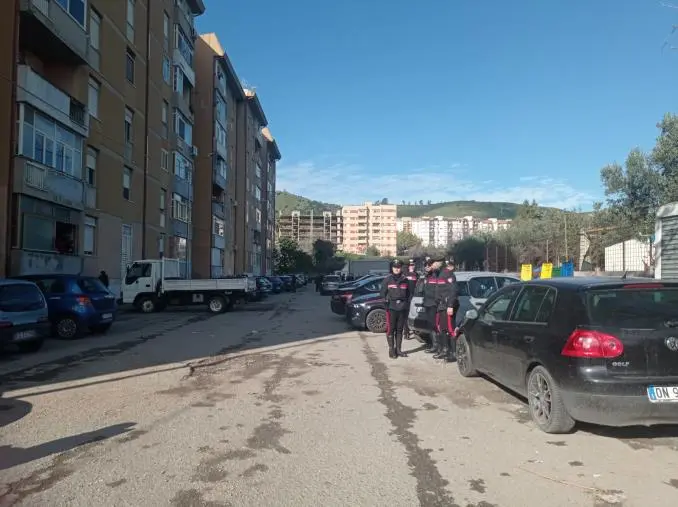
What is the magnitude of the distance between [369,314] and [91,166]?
1726 centimetres

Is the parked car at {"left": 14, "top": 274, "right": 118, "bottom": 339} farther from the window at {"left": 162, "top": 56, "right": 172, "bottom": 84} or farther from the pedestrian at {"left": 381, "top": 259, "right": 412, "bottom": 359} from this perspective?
the window at {"left": 162, "top": 56, "right": 172, "bottom": 84}

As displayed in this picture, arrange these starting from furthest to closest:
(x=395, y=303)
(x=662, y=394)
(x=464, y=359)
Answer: (x=395, y=303)
(x=464, y=359)
(x=662, y=394)

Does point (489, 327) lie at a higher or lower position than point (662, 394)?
higher

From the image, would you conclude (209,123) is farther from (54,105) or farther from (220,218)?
(54,105)

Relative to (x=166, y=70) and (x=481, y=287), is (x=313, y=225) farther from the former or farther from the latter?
(x=481, y=287)

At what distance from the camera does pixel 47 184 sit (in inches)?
840

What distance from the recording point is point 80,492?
4.18 meters

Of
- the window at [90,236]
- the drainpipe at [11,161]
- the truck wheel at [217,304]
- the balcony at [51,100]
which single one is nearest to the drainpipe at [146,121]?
the window at [90,236]

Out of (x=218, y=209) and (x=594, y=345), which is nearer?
(x=594, y=345)

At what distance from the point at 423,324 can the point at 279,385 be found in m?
4.12

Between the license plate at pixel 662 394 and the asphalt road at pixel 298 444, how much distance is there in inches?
19.3

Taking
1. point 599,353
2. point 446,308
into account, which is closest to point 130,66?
point 446,308

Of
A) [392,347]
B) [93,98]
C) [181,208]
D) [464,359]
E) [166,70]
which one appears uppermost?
[166,70]

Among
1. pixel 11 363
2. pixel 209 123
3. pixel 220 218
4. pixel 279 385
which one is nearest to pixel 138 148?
pixel 209 123
